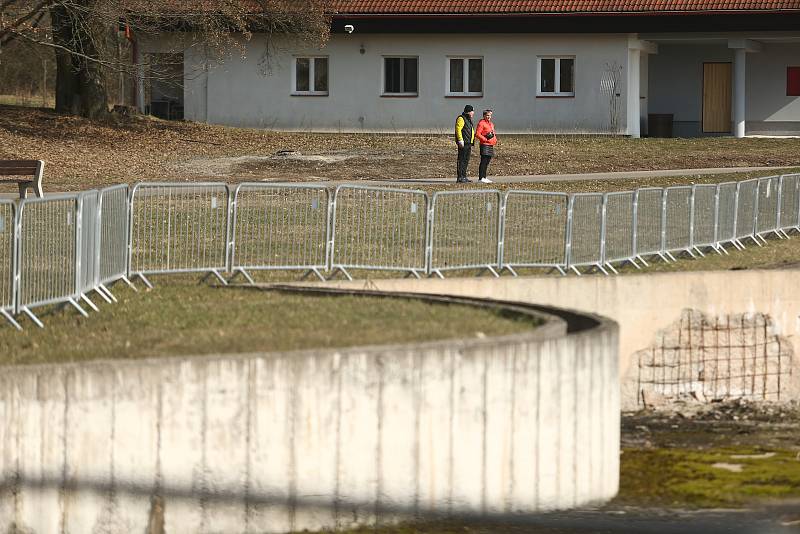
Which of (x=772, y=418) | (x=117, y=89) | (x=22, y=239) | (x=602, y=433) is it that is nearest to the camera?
(x=602, y=433)

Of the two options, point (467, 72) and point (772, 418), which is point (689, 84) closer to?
point (467, 72)

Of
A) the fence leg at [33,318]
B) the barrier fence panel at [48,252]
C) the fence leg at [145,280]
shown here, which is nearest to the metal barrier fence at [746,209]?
the fence leg at [145,280]

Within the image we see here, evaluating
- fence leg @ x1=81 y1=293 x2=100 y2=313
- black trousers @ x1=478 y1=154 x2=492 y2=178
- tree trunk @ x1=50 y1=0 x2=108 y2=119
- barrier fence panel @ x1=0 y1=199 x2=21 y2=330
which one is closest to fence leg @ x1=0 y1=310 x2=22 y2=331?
barrier fence panel @ x1=0 y1=199 x2=21 y2=330

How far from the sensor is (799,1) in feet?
147

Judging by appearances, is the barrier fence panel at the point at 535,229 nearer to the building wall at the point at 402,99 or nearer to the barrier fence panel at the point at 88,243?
the barrier fence panel at the point at 88,243

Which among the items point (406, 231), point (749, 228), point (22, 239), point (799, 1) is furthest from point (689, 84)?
point (22, 239)

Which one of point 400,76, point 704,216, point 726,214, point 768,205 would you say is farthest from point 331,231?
point 400,76

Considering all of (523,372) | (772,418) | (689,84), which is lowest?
(772,418)

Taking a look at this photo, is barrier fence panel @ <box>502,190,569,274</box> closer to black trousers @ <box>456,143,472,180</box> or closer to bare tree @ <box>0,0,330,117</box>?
black trousers @ <box>456,143,472,180</box>

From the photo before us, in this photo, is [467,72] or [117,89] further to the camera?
[117,89]

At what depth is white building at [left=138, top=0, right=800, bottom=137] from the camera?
45969 millimetres

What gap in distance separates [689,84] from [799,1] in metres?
5.44

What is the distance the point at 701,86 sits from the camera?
162 feet

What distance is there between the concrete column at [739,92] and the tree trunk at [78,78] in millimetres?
17385
